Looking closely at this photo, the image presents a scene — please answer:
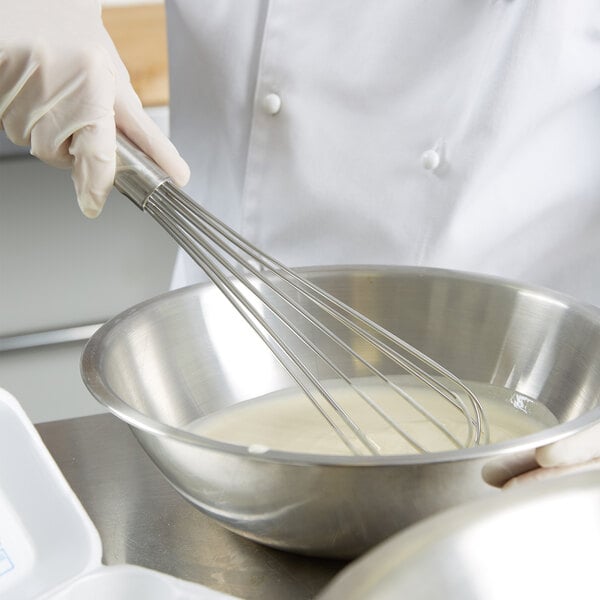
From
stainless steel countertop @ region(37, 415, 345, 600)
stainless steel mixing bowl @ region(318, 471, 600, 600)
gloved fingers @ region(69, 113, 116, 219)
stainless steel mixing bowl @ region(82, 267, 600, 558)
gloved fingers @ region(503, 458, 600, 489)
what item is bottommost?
stainless steel countertop @ region(37, 415, 345, 600)

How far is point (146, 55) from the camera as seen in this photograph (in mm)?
1128

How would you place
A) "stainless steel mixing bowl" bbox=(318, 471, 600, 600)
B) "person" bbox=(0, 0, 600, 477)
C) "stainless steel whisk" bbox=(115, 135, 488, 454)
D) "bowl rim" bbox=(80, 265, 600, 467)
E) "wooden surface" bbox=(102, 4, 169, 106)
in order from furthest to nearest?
"wooden surface" bbox=(102, 4, 169, 106)
"person" bbox=(0, 0, 600, 477)
"stainless steel whisk" bbox=(115, 135, 488, 454)
"bowl rim" bbox=(80, 265, 600, 467)
"stainless steel mixing bowl" bbox=(318, 471, 600, 600)

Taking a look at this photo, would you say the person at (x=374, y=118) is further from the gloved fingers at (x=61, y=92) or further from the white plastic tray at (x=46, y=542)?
the white plastic tray at (x=46, y=542)

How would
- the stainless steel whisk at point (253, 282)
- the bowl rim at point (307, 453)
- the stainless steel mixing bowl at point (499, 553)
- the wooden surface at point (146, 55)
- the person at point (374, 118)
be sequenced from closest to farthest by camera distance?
the stainless steel mixing bowl at point (499, 553), the bowl rim at point (307, 453), the stainless steel whisk at point (253, 282), the person at point (374, 118), the wooden surface at point (146, 55)

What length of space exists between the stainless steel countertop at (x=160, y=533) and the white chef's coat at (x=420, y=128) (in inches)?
9.2

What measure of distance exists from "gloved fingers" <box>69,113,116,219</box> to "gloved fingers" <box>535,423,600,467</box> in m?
0.31

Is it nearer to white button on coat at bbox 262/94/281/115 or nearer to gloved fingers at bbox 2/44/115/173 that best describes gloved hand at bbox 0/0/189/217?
gloved fingers at bbox 2/44/115/173

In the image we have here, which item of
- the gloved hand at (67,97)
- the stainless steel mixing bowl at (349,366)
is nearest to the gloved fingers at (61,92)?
the gloved hand at (67,97)

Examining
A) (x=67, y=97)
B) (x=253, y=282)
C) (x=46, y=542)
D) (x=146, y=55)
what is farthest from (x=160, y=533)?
(x=146, y=55)

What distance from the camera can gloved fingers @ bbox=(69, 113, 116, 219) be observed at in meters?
0.57

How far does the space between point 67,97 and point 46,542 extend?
0.28m

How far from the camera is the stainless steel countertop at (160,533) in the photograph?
1.37 ft

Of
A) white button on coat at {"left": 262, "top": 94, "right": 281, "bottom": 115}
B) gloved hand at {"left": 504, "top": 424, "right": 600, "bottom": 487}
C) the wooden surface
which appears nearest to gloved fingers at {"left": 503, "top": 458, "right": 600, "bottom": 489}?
gloved hand at {"left": 504, "top": 424, "right": 600, "bottom": 487}

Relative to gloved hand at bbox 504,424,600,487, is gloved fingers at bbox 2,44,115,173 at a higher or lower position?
higher
